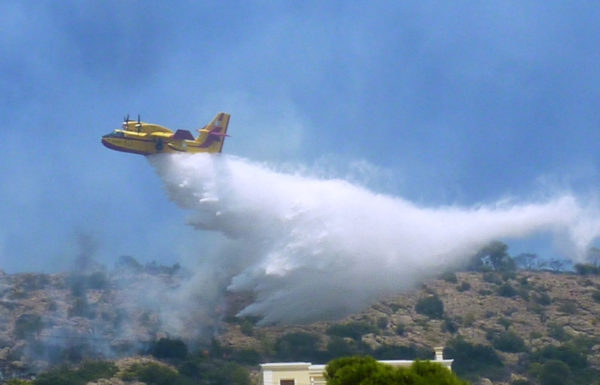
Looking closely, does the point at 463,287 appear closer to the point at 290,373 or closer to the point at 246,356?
the point at 246,356

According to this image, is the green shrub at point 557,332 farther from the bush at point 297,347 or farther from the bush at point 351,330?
the bush at point 297,347

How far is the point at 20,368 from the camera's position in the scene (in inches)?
3696

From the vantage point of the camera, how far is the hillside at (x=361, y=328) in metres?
100

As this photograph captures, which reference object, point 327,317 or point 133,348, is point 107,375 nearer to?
point 133,348

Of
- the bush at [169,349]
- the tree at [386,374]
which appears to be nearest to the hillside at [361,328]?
the bush at [169,349]

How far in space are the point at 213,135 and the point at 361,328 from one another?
30.5 meters

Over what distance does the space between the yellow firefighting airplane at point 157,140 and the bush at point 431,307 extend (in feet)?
135

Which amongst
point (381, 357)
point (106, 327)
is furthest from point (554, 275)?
point (106, 327)

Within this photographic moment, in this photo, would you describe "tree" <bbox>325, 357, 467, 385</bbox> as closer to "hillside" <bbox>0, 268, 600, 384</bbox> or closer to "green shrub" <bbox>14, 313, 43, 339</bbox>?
"hillside" <bbox>0, 268, 600, 384</bbox>

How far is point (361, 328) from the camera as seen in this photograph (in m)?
111

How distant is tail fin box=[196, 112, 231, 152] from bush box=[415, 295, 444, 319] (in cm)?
4094

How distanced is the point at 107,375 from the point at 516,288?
62.5 meters

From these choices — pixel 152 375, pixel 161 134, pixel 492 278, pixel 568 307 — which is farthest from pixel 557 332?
pixel 161 134

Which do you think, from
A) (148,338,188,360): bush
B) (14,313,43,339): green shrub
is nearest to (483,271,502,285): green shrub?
(148,338,188,360): bush
